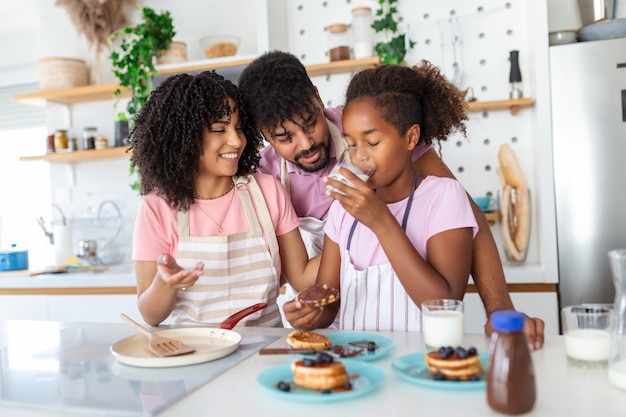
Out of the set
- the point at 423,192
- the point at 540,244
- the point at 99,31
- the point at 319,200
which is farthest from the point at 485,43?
the point at 99,31

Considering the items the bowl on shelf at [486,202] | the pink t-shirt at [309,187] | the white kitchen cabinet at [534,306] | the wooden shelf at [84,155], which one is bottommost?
the white kitchen cabinet at [534,306]

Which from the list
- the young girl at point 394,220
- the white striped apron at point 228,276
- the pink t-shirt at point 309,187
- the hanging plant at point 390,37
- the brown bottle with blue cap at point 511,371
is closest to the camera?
the brown bottle with blue cap at point 511,371

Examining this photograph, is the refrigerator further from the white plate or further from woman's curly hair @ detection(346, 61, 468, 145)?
the white plate

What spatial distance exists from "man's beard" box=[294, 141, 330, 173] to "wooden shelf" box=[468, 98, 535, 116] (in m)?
1.44

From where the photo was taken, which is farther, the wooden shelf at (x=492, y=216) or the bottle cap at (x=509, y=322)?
the wooden shelf at (x=492, y=216)

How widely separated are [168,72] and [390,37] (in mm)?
1269

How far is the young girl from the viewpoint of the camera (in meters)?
1.32

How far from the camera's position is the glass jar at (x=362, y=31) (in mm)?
3148

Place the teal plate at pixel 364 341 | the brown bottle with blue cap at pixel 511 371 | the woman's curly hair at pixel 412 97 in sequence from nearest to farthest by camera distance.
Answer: the brown bottle with blue cap at pixel 511 371
the teal plate at pixel 364 341
the woman's curly hair at pixel 412 97

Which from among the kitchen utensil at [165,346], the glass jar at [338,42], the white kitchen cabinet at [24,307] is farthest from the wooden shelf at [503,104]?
the white kitchen cabinet at [24,307]

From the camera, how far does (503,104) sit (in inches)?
116

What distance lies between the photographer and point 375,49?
3266 millimetres

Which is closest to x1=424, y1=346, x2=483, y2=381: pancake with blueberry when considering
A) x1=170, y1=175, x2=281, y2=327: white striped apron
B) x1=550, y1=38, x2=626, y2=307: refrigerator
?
x1=170, y1=175, x2=281, y2=327: white striped apron

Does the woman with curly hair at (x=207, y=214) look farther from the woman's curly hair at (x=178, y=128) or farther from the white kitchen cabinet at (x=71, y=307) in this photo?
the white kitchen cabinet at (x=71, y=307)
